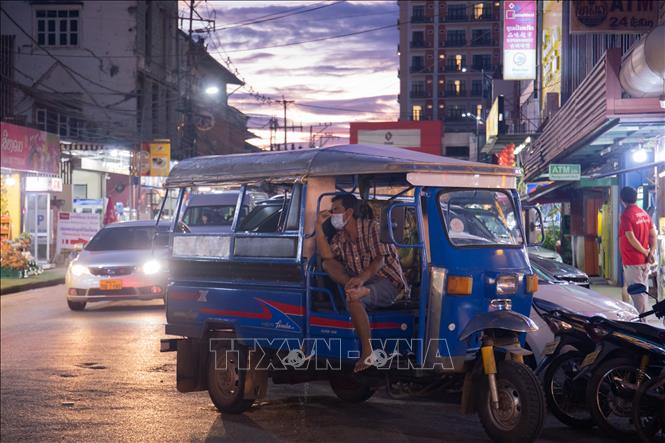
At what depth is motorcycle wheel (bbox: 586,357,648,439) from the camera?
767cm

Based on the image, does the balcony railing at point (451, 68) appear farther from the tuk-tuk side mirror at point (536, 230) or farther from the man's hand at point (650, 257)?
the tuk-tuk side mirror at point (536, 230)

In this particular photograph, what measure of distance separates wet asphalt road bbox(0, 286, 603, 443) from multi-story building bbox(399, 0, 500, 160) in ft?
390

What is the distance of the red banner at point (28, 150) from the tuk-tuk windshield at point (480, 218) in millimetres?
24235

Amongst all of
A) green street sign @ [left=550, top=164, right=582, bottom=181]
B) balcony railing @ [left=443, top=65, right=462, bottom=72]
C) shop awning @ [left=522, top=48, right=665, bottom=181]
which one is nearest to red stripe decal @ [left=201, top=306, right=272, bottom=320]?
shop awning @ [left=522, top=48, right=665, bottom=181]

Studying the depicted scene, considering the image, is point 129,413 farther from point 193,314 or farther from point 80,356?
point 80,356

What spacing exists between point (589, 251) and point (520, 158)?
1877 cm

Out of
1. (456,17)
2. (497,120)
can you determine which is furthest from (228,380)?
(456,17)

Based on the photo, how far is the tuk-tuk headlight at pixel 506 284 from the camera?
764 cm

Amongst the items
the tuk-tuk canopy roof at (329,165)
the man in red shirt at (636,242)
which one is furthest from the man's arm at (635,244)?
the tuk-tuk canopy roof at (329,165)

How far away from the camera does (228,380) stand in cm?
918

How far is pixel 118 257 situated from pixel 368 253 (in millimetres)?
12312

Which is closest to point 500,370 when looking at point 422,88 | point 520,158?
point 520,158

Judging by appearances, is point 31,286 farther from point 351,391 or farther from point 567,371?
point 567,371

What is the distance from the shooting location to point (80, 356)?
43.1 feet
